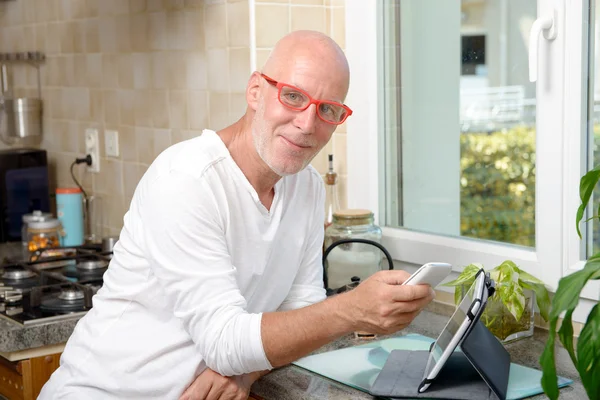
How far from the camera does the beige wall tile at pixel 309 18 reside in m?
2.18

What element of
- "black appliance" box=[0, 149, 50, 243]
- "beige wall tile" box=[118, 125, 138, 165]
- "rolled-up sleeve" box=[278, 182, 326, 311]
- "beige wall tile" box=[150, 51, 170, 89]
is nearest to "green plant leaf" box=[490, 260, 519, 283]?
"rolled-up sleeve" box=[278, 182, 326, 311]

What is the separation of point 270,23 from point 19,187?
51.1 inches

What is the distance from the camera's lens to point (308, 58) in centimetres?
148

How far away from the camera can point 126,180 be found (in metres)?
2.75

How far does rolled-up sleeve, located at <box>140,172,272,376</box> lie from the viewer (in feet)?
4.56

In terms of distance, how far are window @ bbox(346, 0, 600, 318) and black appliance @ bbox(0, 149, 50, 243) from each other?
1.31m

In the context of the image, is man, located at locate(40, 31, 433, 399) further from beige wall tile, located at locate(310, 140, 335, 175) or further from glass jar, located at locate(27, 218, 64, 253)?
glass jar, located at locate(27, 218, 64, 253)

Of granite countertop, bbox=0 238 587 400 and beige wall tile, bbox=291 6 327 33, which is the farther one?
beige wall tile, bbox=291 6 327 33

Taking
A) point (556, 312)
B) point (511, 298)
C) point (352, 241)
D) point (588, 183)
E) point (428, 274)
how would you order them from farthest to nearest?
point (352, 241) < point (511, 298) < point (428, 274) < point (588, 183) < point (556, 312)

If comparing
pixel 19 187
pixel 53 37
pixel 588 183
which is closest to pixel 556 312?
pixel 588 183

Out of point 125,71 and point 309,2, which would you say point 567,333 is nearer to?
point 309,2

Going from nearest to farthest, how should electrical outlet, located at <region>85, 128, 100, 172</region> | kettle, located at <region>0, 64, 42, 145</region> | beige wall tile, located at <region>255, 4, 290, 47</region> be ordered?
beige wall tile, located at <region>255, 4, 290, 47</region>, electrical outlet, located at <region>85, 128, 100, 172</region>, kettle, located at <region>0, 64, 42, 145</region>

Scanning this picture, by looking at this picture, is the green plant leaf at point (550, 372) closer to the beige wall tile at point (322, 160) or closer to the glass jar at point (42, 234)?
the beige wall tile at point (322, 160)

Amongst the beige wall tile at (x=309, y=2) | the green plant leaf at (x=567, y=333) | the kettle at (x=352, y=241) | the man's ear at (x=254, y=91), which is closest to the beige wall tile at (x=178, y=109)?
the beige wall tile at (x=309, y=2)
